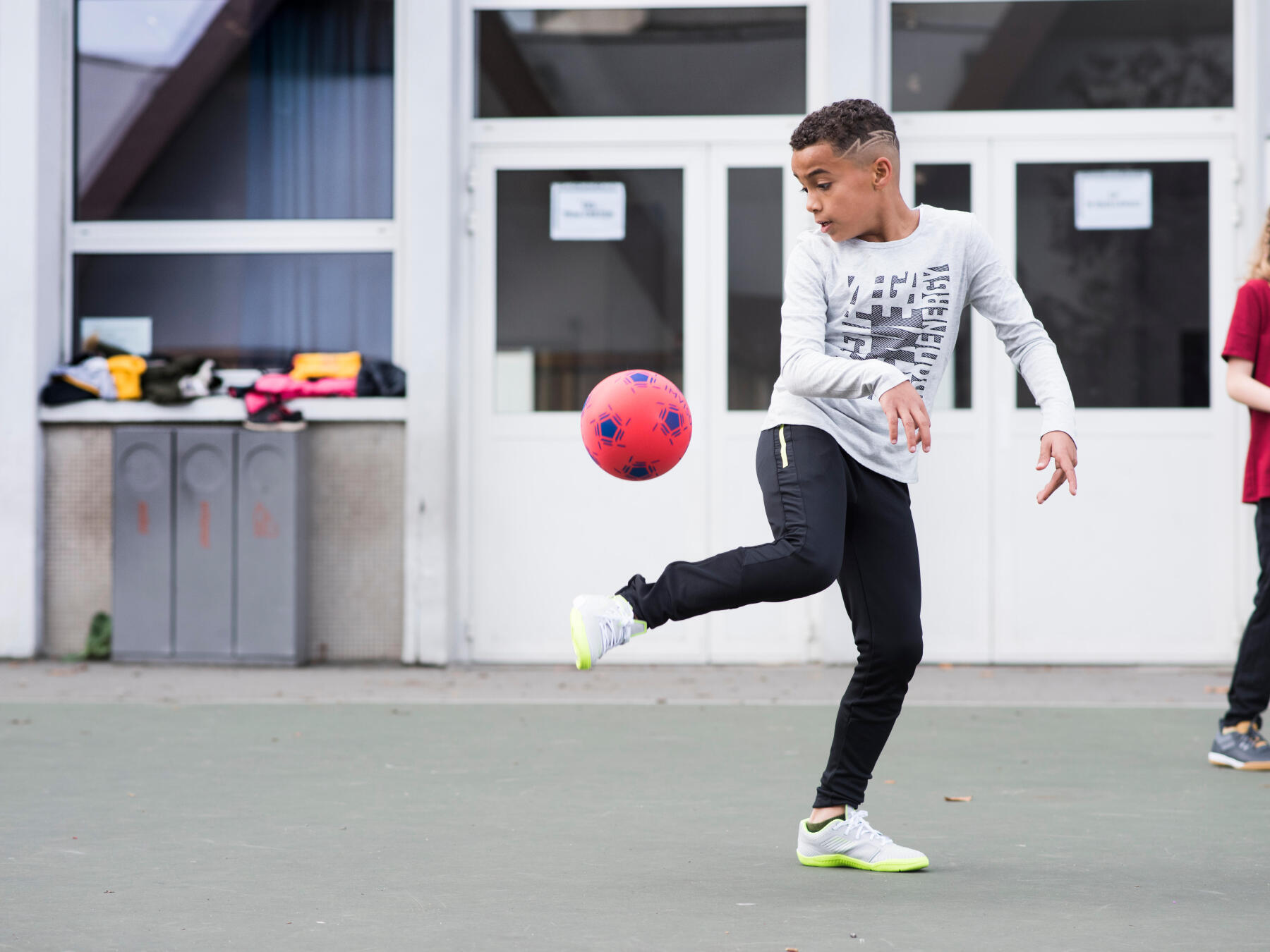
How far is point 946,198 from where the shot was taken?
8.12 meters

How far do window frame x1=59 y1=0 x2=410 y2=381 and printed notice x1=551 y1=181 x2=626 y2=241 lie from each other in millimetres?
886

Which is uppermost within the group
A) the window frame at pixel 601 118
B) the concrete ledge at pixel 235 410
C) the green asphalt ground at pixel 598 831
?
the window frame at pixel 601 118

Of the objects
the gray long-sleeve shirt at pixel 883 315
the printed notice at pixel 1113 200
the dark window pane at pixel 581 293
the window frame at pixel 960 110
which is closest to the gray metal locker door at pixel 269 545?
the dark window pane at pixel 581 293

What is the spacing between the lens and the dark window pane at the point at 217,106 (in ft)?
27.8

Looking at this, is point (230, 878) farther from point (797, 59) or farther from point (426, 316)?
point (797, 59)

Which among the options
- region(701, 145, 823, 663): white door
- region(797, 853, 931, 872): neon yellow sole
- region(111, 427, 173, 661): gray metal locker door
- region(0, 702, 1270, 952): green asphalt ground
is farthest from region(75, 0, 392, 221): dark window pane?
region(797, 853, 931, 872): neon yellow sole

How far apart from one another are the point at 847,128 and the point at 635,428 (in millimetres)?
926

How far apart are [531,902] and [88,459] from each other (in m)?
5.58

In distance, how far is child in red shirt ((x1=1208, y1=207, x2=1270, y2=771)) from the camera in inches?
207

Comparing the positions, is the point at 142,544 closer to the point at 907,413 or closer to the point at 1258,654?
the point at 1258,654

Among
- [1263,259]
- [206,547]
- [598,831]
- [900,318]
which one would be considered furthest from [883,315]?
[206,547]

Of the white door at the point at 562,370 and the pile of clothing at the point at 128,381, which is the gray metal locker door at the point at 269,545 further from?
the white door at the point at 562,370

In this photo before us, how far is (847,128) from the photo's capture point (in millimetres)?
3648

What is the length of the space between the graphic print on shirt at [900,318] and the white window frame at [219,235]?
15.5ft
